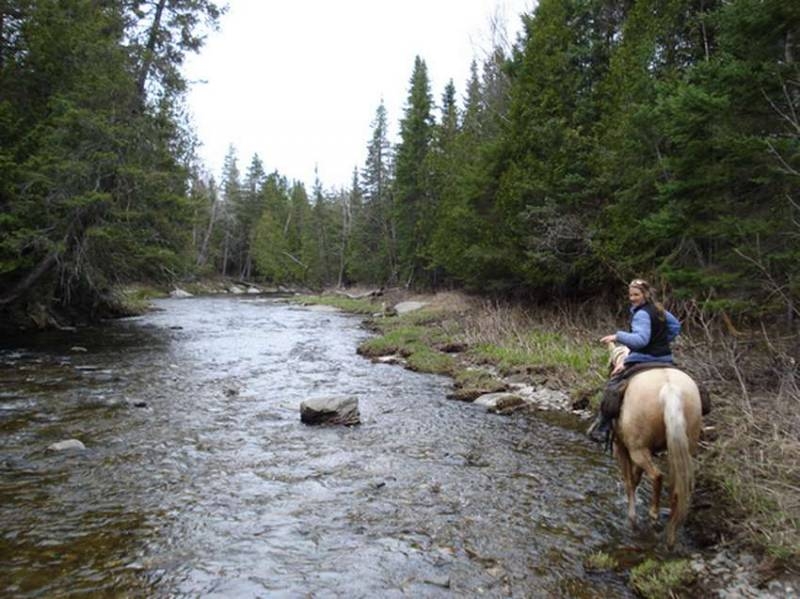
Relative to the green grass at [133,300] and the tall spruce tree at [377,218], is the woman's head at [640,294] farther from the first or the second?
the tall spruce tree at [377,218]

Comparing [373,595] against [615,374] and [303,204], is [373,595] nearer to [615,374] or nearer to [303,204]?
[615,374]

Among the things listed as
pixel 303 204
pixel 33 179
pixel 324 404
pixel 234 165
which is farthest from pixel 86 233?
pixel 234 165

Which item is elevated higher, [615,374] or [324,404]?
[615,374]

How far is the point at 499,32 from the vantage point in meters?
31.6

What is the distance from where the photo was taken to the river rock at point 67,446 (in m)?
7.80

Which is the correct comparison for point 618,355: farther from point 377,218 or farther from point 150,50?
point 377,218

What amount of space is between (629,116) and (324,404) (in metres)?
12.6

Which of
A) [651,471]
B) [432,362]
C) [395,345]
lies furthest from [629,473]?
[395,345]

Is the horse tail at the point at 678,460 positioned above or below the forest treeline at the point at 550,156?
below

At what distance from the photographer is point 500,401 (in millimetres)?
10820

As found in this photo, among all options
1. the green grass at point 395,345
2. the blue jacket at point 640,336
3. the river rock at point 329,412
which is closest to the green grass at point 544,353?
the green grass at point 395,345

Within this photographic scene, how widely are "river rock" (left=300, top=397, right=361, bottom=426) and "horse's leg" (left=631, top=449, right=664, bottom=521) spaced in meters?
5.38

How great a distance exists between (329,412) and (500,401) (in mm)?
3601

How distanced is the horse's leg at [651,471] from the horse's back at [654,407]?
0.10 metres
